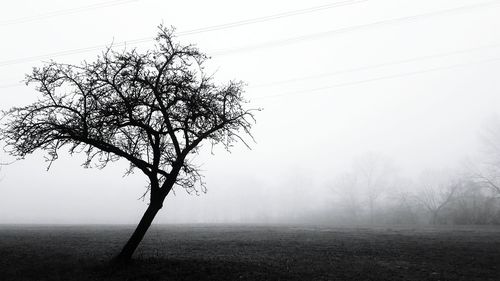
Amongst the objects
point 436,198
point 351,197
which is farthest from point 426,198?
point 351,197

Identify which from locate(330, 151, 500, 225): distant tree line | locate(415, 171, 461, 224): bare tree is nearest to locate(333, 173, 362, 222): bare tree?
locate(330, 151, 500, 225): distant tree line

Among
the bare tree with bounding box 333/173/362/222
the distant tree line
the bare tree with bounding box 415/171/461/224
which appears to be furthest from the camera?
the bare tree with bounding box 333/173/362/222

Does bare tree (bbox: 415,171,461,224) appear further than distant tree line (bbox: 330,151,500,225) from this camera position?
Yes

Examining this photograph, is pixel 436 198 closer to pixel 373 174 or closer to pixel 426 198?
pixel 426 198

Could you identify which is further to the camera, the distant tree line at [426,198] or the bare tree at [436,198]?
the bare tree at [436,198]

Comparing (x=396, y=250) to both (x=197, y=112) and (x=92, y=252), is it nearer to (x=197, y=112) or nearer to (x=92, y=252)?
(x=197, y=112)

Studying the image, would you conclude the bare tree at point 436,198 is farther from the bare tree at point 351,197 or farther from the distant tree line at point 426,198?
the bare tree at point 351,197

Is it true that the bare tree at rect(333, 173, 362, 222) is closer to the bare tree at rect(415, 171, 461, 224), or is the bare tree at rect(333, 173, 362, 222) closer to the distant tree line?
the distant tree line

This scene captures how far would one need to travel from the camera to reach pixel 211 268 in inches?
631

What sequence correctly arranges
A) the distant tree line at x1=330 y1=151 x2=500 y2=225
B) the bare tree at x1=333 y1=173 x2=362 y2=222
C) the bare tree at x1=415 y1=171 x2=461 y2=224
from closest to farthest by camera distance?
the distant tree line at x1=330 y1=151 x2=500 y2=225 < the bare tree at x1=415 y1=171 x2=461 y2=224 < the bare tree at x1=333 y1=173 x2=362 y2=222

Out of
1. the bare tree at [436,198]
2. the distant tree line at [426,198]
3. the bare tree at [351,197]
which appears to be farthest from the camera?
the bare tree at [351,197]

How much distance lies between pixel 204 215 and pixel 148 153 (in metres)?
117

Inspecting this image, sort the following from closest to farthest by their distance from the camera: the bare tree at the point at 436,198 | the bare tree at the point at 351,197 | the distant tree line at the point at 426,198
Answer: the distant tree line at the point at 426,198, the bare tree at the point at 436,198, the bare tree at the point at 351,197

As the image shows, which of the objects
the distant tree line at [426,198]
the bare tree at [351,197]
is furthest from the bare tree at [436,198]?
the bare tree at [351,197]
